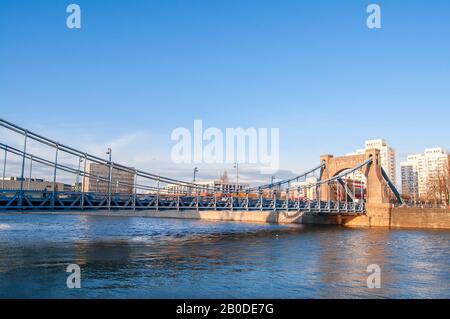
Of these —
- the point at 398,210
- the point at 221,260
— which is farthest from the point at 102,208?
the point at 398,210

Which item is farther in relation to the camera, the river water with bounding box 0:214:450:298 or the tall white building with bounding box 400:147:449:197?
the tall white building with bounding box 400:147:449:197

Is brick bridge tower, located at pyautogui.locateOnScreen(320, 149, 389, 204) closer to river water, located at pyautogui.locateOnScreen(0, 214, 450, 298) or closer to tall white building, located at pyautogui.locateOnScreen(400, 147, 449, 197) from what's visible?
river water, located at pyautogui.locateOnScreen(0, 214, 450, 298)

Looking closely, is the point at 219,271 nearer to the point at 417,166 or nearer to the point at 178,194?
the point at 178,194

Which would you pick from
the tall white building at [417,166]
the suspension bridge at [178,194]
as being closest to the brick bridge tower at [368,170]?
the suspension bridge at [178,194]

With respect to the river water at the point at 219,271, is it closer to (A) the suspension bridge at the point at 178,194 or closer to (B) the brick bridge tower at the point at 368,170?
(A) the suspension bridge at the point at 178,194

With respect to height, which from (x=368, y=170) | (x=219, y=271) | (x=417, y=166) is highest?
(x=417, y=166)

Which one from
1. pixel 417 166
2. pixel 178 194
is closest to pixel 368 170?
pixel 178 194

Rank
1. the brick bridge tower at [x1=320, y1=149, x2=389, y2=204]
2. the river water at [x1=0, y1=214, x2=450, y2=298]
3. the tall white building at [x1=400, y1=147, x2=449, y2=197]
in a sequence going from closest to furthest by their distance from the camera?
the river water at [x1=0, y1=214, x2=450, y2=298], the brick bridge tower at [x1=320, y1=149, x2=389, y2=204], the tall white building at [x1=400, y1=147, x2=449, y2=197]

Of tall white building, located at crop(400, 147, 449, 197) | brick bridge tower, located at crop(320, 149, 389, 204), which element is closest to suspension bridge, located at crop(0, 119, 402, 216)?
brick bridge tower, located at crop(320, 149, 389, 204)

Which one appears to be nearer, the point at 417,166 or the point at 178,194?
the point at 178,194

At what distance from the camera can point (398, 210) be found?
5216cm

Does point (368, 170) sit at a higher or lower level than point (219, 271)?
higher
